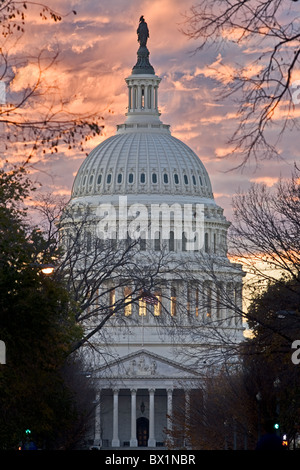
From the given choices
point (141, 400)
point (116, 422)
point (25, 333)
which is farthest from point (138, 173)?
point (25, 333)

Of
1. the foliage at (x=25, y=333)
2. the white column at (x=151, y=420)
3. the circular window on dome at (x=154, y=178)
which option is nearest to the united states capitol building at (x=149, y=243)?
the white column at (x=151, y=420)

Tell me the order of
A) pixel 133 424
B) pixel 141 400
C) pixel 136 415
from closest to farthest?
1. pixel 133 424
2. pixel 136 415
3. pixel 141 400

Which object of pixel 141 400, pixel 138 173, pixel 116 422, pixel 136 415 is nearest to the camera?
pixel 116 422

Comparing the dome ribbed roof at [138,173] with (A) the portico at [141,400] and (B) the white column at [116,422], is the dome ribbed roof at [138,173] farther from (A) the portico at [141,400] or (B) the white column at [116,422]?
(B) the white column at [116,422]

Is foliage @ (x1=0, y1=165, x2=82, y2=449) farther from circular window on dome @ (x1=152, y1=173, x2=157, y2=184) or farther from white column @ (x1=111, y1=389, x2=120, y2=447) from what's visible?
circular window on dome @ (x1=152, y1=173, x2=157, y2=184)

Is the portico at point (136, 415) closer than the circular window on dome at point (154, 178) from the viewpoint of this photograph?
Yes

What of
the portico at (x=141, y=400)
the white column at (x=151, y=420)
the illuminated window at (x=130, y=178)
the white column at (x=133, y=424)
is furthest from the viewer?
the illuminated window at (x=130, y=178)
